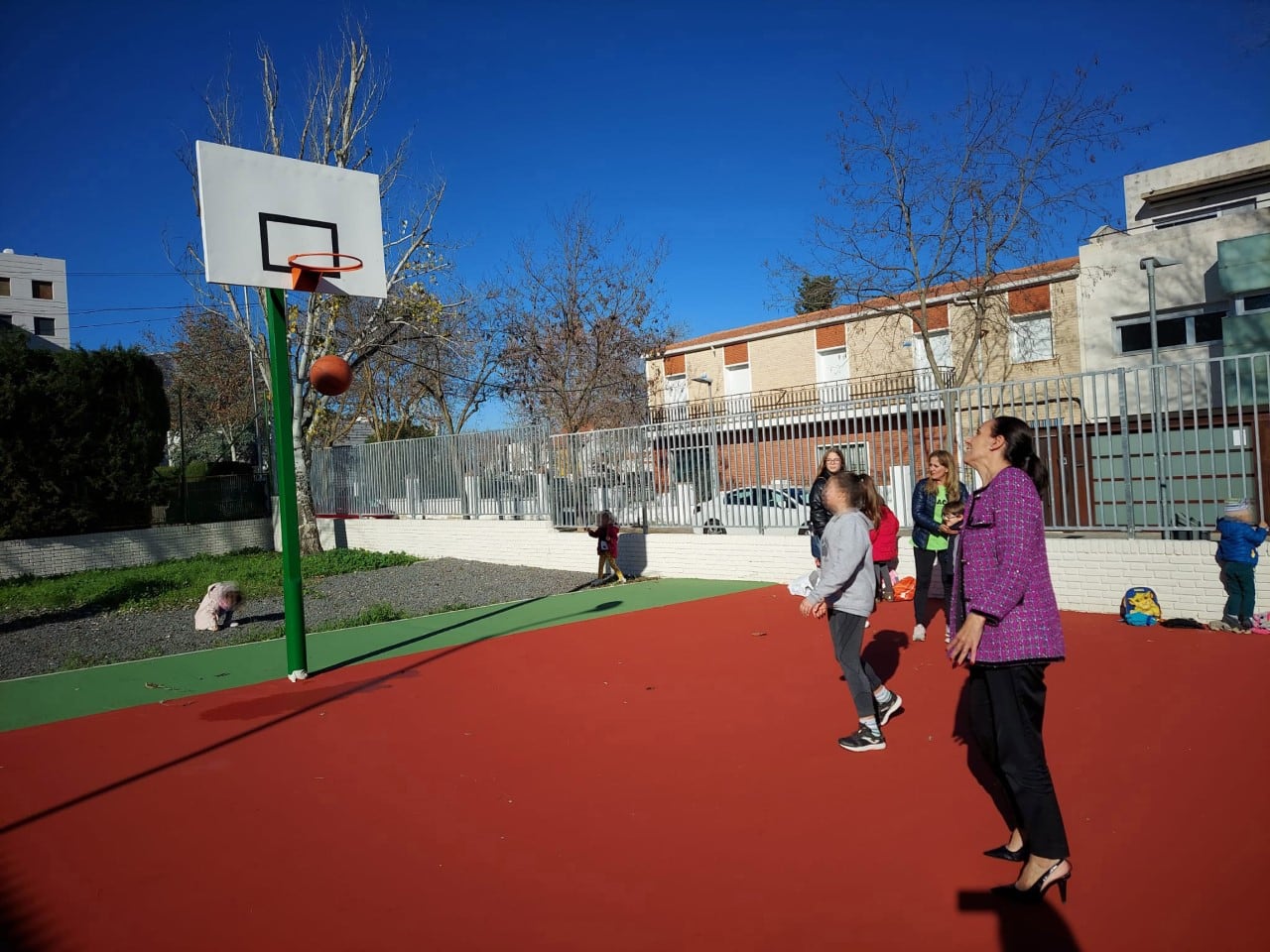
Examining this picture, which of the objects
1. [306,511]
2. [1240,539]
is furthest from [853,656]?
[306,511]

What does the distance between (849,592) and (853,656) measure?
0.40 meters

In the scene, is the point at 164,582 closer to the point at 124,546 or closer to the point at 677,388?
the point at 124,546

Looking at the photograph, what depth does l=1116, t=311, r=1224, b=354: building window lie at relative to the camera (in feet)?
72.3

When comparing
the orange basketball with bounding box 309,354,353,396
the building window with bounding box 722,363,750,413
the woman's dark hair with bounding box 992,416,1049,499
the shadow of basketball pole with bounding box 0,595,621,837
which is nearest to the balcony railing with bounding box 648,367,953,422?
the building window with bounding box 722,363,750,413

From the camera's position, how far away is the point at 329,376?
977cm

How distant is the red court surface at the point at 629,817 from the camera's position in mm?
3475

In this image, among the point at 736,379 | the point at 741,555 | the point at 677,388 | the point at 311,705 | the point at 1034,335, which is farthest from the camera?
the point at 677,388

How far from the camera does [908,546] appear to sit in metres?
11.6

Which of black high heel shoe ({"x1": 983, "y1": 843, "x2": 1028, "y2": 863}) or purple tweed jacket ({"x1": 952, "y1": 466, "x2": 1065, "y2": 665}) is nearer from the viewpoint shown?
purple tweed jacket ({"x1": 952, "y1": 466, "x2": 1065, "y2": 665})

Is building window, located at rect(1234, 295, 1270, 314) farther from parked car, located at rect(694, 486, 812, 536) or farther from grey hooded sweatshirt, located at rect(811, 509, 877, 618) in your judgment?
grey hooded sweatshirt, located at rect(811, 509, 877, 618)

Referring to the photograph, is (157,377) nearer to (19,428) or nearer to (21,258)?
(19,428)

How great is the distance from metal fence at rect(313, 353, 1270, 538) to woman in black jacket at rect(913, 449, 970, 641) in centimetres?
246

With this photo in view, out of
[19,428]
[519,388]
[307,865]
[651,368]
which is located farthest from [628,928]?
[651,368]

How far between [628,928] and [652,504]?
39.6 feet
